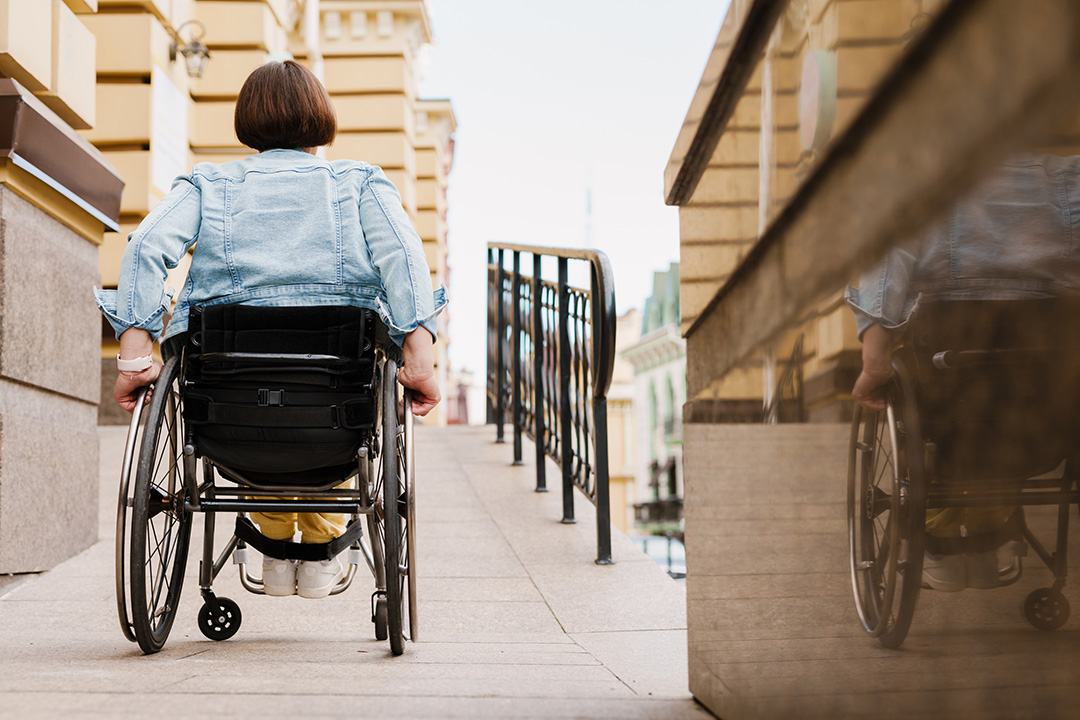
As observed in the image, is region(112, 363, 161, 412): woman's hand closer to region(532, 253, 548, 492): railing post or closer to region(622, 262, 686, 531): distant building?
region(532, 253, 548, 492): railing post

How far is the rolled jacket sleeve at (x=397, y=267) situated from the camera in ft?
8.38

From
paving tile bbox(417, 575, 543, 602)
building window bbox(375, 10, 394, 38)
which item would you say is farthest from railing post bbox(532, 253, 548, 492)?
building window bbox(375, 10, 394, 38)

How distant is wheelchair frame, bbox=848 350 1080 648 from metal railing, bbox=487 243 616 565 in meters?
2.80

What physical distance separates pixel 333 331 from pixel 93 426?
220 centimetres

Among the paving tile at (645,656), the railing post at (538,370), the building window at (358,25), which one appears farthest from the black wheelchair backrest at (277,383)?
the building window at (358,25)

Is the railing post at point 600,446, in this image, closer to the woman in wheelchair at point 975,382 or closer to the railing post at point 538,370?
the railing post at point 538,370

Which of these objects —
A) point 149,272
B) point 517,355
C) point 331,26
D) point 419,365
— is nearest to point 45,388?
point 149,272

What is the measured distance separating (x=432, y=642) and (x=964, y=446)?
6.81 feet

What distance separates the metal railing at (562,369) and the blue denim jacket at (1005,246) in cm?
302

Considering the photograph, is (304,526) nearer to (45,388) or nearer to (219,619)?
(219,619)

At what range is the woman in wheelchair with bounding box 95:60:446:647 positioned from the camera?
2.52 m

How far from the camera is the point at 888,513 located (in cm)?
112

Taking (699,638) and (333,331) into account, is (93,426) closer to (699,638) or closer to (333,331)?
(333,331)

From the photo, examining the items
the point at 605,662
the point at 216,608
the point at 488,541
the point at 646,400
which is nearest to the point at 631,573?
the point at 488,541
